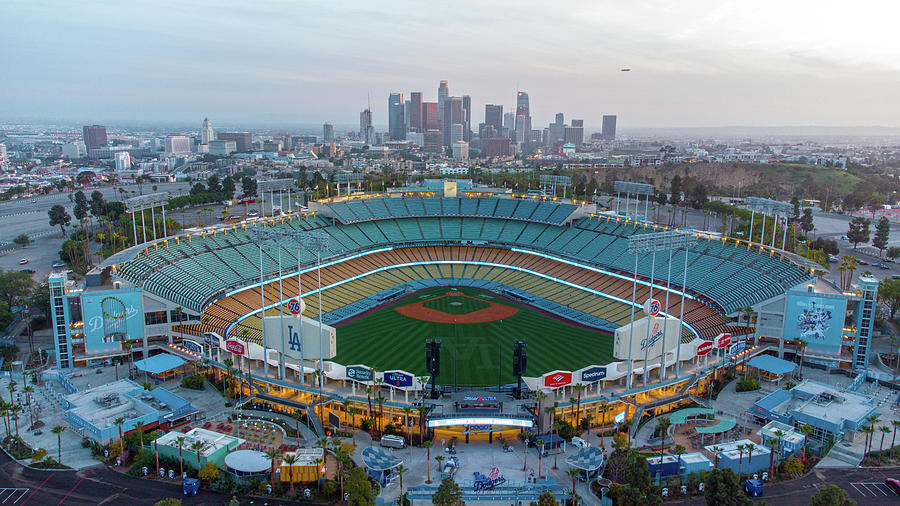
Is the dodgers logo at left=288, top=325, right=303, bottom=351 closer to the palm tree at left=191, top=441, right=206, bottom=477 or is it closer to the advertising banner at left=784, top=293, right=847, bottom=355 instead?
the palm tree at left=191, top=441, right=206, bottom=477

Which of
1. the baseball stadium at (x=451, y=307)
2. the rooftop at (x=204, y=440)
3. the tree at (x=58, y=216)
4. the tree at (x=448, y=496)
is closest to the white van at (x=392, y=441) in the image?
the baseball stadium at (x=451, y=307)

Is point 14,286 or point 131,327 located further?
point 14,286

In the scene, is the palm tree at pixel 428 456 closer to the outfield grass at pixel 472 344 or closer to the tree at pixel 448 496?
the tree at pixel 448 496

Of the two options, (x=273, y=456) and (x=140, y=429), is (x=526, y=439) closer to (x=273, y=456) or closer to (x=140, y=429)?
(x=273, y=456)

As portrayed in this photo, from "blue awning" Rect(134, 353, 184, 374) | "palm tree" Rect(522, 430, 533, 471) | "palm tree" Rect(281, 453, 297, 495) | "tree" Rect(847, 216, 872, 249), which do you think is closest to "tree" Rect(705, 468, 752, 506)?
"palm tree" Rect(522, 430, 533, 471)

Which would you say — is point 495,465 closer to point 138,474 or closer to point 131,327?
point 138,474

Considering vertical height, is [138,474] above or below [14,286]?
below

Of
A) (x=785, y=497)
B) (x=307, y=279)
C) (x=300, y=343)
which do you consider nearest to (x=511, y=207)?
(x=307, y=279)
